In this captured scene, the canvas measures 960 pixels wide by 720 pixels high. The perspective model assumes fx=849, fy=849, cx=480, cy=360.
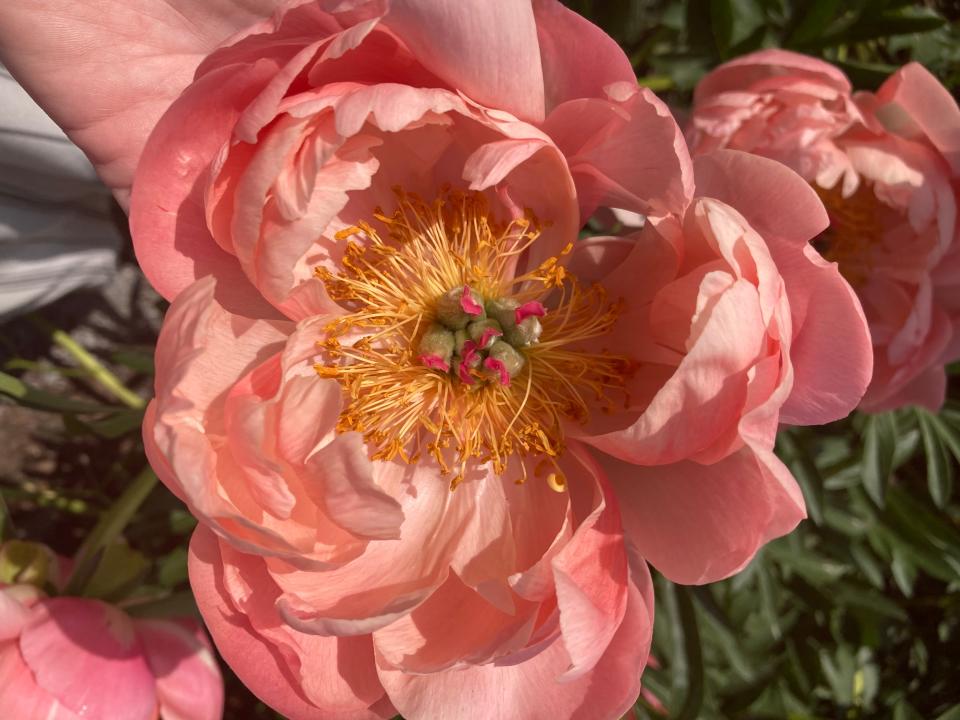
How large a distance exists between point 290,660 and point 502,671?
0.55 ft

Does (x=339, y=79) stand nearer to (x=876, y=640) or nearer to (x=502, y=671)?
(x=502, y=671)

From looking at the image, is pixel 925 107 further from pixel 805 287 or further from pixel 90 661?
pixel 90 661

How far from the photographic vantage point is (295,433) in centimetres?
68

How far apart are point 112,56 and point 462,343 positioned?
40 centimetres

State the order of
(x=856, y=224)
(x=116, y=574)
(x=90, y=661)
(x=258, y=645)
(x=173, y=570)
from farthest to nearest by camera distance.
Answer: (x=856, y=224) → (x=173, y=570) → (x=116, y=574) → (x=90, y=661) → (x=258, y=645)

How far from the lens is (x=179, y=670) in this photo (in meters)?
0.87

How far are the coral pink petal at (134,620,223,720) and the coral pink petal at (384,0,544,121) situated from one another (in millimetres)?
629

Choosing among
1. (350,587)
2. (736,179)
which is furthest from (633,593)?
(736,179)

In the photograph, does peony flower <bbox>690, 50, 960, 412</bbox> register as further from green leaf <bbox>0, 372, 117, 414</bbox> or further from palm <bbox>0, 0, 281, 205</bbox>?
green leaf <bbox>0, 372, 117, 414</bbox>

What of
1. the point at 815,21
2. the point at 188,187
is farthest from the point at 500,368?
the point at 815,21

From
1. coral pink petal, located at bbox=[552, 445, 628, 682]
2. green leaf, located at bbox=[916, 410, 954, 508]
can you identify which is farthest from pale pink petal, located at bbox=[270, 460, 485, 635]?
green leaf, located at bbox=[916, 410, 954, 508]

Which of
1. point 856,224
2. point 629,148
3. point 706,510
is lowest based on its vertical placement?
point 856,224

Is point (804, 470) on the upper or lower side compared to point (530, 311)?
lower

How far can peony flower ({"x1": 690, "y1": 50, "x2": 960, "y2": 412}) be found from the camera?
918mm
